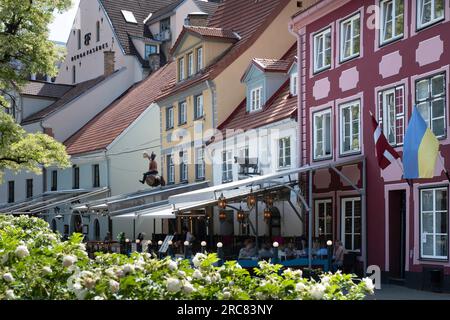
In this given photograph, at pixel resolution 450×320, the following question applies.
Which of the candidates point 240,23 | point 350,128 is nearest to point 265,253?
point 350,128

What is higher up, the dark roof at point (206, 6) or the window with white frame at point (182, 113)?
the dark roof at point (206, 6)

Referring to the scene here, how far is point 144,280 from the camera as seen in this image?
248 inches

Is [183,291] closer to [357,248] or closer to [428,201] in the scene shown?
[428,201]

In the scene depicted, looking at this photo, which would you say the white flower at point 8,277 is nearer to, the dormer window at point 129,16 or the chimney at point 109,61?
the chimney at point 109,61

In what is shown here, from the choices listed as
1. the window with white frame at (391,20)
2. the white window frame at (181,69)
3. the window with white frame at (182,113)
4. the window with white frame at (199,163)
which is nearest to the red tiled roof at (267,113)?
the window with white frame at (199,163)

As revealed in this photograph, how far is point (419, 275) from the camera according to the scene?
20.9 m

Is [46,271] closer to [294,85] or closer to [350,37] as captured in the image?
[350,37]

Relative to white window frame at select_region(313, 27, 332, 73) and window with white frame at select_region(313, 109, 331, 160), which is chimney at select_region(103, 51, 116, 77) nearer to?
white window frame at select_region(313, 27, 332, 73)

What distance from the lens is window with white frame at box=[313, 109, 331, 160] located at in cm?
2639

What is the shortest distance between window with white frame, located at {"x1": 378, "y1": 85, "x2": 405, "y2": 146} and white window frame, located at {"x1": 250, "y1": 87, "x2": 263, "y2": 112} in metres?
11.2

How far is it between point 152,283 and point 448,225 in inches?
578

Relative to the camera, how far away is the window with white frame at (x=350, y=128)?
24.4 m

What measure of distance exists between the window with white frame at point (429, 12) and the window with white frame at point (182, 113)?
20.0m
